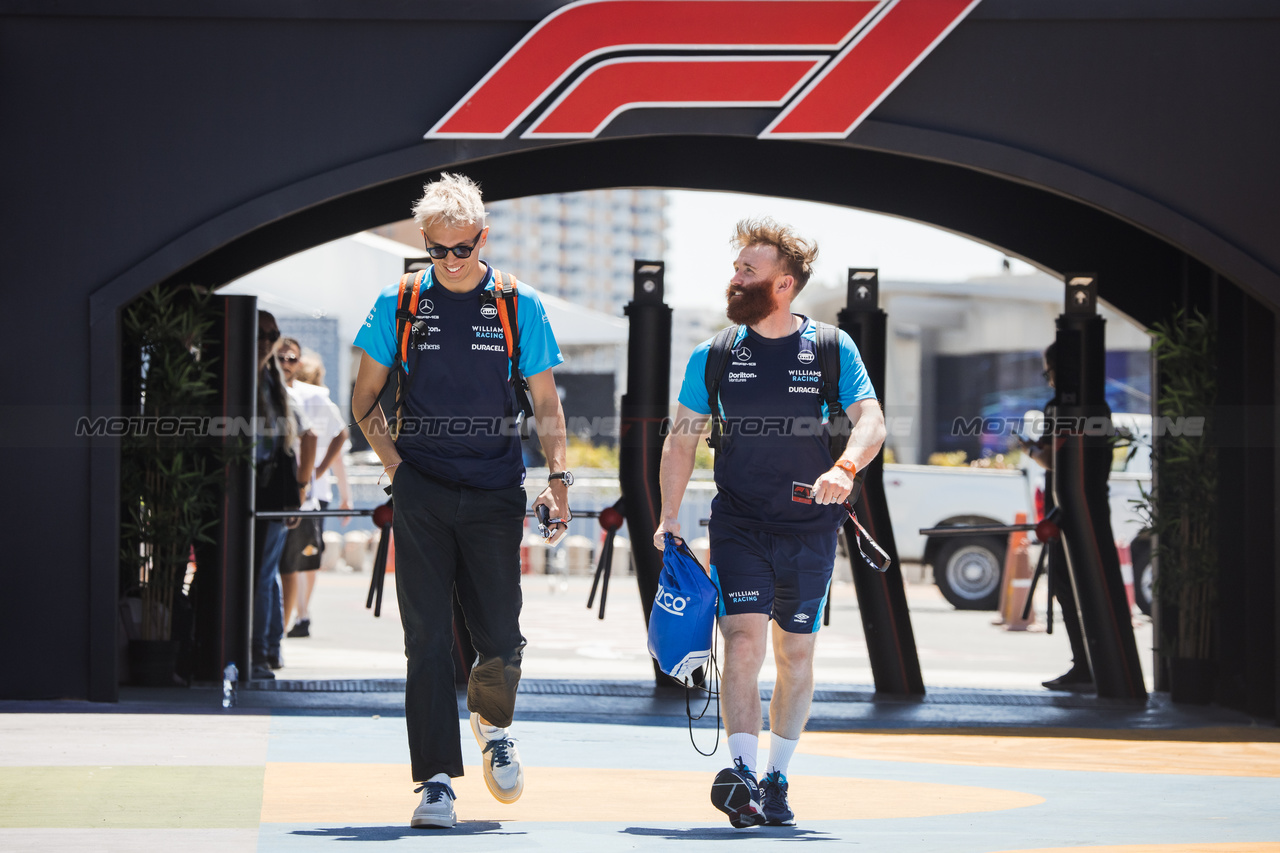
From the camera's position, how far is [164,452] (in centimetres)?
693

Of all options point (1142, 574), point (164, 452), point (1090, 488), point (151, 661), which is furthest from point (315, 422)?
point (1142, 574)

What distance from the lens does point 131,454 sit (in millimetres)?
6914

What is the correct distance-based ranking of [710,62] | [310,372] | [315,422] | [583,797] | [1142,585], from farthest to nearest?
[1142,585] < [310,372] < [315,422] < [710,62] < [583,797]

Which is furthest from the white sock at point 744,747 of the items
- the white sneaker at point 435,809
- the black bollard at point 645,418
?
the black bollard at point 645,418

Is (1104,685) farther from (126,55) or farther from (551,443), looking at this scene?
(126,55)

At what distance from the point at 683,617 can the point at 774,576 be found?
1.03 feet

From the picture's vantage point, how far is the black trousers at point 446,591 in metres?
4.01

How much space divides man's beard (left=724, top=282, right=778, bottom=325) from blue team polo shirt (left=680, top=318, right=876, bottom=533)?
66 mm

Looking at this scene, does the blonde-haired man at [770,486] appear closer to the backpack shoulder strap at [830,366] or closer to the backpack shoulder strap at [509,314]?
the backpack shoulder strap at [830,366]

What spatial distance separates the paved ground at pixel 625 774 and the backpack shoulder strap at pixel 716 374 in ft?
3.73

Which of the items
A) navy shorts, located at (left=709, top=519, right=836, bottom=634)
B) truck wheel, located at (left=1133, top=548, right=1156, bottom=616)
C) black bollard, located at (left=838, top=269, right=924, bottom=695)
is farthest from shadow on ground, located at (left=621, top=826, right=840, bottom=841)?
truck wheel, located at (left=1133, top=548, right=1156, bottom=616)

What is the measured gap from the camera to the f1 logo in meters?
6.37

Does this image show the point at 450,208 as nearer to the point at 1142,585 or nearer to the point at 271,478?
the point at 271,478

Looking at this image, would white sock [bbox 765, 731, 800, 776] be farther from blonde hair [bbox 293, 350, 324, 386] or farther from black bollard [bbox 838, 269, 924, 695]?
blonde hair [bbox 293, 350, 324, 386]
